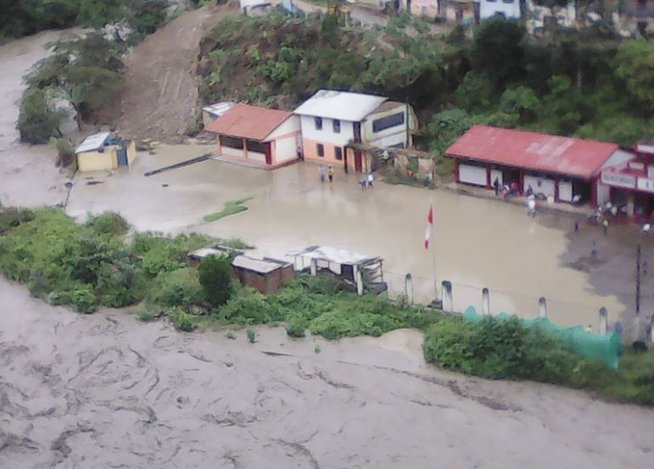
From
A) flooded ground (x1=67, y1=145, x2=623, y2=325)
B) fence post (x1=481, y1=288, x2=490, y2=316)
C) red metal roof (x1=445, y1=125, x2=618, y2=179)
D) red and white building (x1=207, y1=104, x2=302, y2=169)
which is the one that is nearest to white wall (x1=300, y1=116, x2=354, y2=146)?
red and white building (x1=207, y1=104, x2=302, y2=169)

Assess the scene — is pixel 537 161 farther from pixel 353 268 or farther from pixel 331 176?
pixel 353 268

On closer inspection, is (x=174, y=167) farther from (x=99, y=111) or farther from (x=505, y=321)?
(x=505, y=321)

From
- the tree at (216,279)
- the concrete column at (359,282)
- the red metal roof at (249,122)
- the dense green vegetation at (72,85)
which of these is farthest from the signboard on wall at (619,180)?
the dense green vegetation at (72,85)

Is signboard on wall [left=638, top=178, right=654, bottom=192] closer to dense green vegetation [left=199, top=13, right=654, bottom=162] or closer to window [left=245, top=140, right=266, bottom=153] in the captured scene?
dense green vegetation [left=199, top=13, right=654, bottom=162]

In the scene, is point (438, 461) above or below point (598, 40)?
below

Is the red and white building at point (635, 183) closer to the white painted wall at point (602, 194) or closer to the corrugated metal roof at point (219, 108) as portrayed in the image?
the white painted wall at point (602, 194)

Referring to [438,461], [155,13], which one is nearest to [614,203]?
[438,461]
